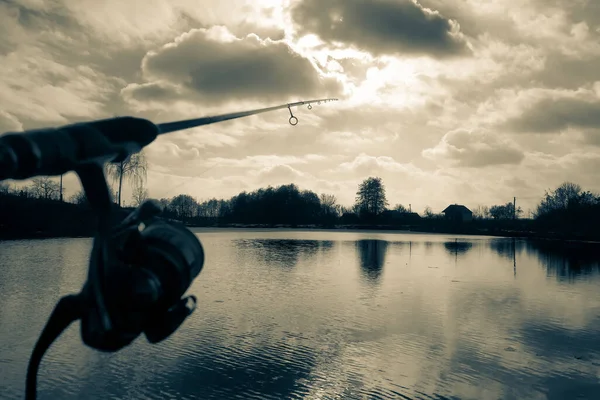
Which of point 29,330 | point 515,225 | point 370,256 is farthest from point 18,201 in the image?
point 515,225

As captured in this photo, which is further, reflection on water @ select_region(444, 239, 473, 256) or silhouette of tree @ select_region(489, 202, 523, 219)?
silhouette of tree @ select_region(489, 202, 523, 219)

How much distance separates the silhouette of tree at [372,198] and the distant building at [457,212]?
23.8 m

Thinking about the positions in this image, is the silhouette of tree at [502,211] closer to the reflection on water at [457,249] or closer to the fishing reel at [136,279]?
the reflection on water at [457,249]

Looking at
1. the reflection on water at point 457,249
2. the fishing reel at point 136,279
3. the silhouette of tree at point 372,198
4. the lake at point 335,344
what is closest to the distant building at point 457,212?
the silhouette of tree at point 372,198

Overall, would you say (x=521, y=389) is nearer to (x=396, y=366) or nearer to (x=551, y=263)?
(x=396, y=366)

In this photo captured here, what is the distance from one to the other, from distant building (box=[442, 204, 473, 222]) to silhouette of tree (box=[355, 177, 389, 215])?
2381 centimetres

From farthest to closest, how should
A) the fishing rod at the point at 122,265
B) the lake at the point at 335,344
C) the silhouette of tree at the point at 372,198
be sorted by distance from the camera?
the silhouette of tree at the point at 372,198, the lake at the point at 335,344, the fishing rod at the point at 122,265

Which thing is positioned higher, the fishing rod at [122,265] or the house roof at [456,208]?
the house roof at [456,208]

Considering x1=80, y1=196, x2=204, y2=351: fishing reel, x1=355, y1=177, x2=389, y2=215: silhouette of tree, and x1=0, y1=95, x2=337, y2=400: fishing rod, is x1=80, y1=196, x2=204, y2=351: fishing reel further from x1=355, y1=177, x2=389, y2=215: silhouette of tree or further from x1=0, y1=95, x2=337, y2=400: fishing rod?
x1=355, y1=177, x2=389, y2=215: silhouette of tree

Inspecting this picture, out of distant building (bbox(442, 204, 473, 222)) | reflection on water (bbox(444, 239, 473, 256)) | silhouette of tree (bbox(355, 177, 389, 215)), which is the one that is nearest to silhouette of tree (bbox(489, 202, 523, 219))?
distant building (bbox(442, 204, 473, 222))

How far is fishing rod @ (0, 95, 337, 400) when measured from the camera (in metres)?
2.16

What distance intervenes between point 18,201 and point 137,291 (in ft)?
191

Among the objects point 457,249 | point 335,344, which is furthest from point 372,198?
point 335,344

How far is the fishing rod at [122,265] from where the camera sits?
2.16m
